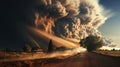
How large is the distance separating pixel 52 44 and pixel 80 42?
31.0 metres

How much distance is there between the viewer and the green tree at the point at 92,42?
139625 mm

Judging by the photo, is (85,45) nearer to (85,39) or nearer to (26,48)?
(85,39)

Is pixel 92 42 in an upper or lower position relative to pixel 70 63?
upper

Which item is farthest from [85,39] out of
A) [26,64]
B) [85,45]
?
[26,64]

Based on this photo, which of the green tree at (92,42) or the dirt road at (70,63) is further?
the green tree at (92,42)

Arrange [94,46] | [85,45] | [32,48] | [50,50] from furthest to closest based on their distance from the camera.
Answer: [32,48] < [85,45] < [94,46] < [50,50]

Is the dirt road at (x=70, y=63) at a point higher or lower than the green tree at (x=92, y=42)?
lower

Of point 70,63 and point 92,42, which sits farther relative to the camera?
point 92,42

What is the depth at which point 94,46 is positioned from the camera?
14212 centimetres

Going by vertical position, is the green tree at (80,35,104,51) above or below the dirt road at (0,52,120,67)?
above

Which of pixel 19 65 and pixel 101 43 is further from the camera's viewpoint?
pixel 101 43

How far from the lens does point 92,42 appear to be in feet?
471

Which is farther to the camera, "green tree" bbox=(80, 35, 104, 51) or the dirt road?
"green tree" bbox=(80, 35, 104, 51)

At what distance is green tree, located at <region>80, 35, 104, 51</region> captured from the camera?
458 feet
